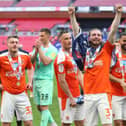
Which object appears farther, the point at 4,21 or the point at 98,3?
the point at 4,21

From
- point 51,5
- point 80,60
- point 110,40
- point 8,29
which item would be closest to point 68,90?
point 80,60

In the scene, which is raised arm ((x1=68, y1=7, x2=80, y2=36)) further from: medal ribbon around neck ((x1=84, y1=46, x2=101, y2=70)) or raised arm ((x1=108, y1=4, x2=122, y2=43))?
raised arm ((x1=108, y1=4, x2=122, y2=43))

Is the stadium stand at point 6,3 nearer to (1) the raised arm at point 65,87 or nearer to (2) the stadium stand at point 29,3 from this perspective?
(2) the stadium stand at point 29,3

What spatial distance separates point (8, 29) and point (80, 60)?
→ 32.2 meters

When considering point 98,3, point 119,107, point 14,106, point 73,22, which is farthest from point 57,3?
point 73,22

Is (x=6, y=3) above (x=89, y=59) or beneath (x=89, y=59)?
above

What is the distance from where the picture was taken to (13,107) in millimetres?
6840

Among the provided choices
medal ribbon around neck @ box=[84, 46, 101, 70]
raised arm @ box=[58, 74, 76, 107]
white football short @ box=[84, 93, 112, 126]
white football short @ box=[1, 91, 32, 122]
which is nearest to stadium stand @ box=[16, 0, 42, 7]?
white football short @ box=[1, 91, 32, 122]

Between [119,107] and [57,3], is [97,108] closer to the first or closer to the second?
[119,107]

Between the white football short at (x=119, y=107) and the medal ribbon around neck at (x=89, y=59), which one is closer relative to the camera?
the medal ribbon around neck at (x=89, y=59)

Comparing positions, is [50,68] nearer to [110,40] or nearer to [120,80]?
[120,80]

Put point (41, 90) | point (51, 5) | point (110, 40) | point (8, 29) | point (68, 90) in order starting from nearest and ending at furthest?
point (110, 40) < point (68, 90) < point (41, 90) < point (8, 29) < point (51, 5)

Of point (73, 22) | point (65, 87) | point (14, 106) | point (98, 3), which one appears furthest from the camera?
point (98, 3)

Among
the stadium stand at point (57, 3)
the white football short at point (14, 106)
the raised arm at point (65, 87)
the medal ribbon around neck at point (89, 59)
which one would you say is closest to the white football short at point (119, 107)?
the raised arm at point (65, 87)
